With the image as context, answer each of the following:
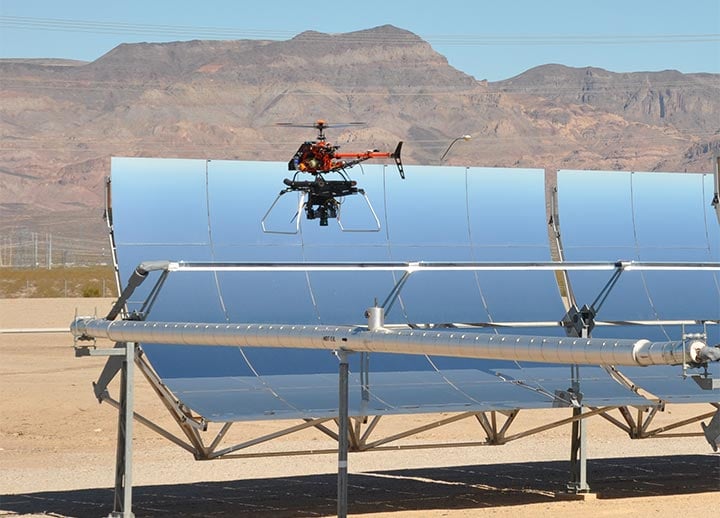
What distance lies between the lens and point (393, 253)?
3069cm

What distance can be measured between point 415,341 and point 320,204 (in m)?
10.2

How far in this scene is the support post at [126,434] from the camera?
2372 centimetres

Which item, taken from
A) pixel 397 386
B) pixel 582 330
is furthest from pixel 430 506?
pixel 582 330

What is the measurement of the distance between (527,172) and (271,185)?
19.4 ft

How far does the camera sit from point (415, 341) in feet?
67.0

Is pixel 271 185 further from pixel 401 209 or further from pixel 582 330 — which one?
pixel 582 330

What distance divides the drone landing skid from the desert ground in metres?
5.24

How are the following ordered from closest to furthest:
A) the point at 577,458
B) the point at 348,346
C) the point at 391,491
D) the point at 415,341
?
1. the point at 415,341
2. the point at 348,346
3. the point at 577,458
4. the point at 391,491

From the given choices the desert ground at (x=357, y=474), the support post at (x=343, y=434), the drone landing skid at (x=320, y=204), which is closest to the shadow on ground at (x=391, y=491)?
the desert ground at (x=357, y=474)

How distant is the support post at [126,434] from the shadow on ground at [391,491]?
8.85 ft

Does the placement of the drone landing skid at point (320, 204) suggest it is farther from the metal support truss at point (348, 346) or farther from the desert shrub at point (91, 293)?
the desert shrub at point (91, 293)

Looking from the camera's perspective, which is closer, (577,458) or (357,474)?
(577,458)

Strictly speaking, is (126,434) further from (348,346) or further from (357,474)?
(357,474)

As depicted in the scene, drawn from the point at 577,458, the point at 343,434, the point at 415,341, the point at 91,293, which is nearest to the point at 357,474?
the point at 577,458
